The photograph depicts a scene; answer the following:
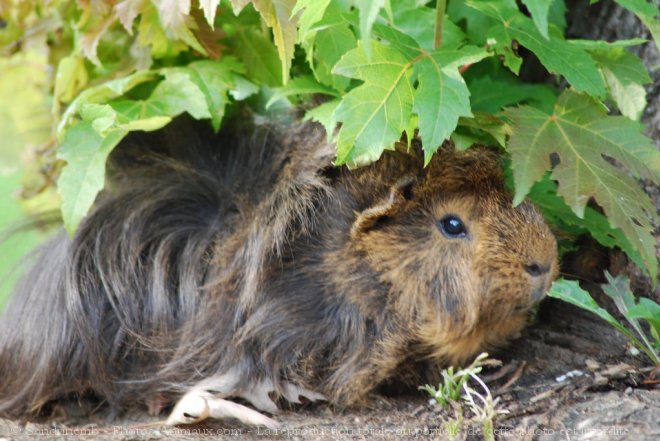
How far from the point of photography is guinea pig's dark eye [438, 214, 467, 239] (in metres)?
2.26

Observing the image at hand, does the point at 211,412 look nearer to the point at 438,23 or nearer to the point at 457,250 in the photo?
the point at 457,250

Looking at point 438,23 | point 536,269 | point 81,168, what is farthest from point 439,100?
point 81,168

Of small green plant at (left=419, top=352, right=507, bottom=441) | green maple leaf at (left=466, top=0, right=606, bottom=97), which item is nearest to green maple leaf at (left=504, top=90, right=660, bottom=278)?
green maple leaf at (left=466, top=0, right=606, bottom=97)

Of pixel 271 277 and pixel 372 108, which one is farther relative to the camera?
pixel 271 277

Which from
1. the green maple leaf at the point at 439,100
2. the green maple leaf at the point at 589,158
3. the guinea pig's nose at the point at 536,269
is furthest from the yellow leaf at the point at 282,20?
the guinea pig's nose at the point at 536,269

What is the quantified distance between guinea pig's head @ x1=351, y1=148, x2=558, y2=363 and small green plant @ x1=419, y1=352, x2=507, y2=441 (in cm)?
12

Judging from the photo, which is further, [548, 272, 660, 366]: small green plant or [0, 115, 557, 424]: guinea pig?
[0, 115, 557, 424]: guinea pig

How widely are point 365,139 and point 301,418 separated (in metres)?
0.89

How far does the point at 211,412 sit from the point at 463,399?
0.71m

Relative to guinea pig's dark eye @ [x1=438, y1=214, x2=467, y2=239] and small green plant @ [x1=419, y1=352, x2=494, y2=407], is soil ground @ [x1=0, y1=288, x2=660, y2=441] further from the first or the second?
guinea pig's dark eye @ [x1=438, y1=214, x2=467, y2=239]

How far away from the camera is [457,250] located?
2.25 meters

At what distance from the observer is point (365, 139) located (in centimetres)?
192

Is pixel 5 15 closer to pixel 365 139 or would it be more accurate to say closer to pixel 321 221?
pixel 321 221

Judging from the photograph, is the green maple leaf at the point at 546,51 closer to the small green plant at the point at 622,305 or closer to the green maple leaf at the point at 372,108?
the green maple leaf at the point at 372,108
